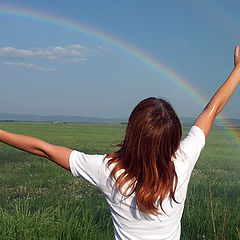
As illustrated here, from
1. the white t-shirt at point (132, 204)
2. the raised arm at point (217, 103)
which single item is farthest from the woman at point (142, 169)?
the raised arm at point (217, 103)

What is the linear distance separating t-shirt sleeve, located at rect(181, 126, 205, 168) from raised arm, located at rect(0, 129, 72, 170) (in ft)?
2.55

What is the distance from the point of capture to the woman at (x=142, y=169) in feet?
6.87

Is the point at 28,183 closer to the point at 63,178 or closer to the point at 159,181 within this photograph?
the point at 63,178

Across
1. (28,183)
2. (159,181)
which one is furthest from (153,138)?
(28,183)

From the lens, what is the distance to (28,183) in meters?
11.9

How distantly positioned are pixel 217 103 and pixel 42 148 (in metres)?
1.40

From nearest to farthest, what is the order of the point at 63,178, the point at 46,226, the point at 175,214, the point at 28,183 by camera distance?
1. the point at 175,214
2. the point at 46,226
3. the point at 28,183
4. the point at 63,178

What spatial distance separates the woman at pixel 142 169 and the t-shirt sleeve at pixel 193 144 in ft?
0.27

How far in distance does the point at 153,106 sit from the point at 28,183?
10546 mm

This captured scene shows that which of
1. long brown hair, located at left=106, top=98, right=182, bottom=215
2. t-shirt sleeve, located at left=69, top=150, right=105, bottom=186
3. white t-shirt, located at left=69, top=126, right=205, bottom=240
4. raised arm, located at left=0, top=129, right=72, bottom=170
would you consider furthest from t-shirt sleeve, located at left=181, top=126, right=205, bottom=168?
raised arm, located at left=0, top=129, right=72, bottom=170

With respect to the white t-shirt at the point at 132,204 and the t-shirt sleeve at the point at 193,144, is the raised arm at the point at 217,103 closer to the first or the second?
the t-shirt sleeve at the point at 193,144

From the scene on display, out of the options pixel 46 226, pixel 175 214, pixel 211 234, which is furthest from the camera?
pixel 211 234

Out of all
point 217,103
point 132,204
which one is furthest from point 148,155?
point 217,103

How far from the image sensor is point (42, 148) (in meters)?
2.17
